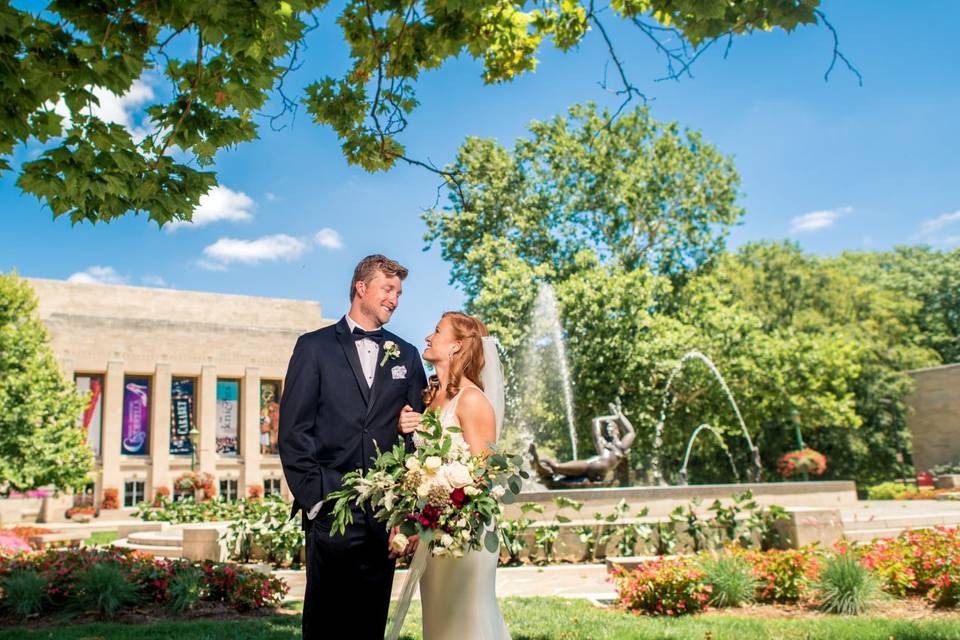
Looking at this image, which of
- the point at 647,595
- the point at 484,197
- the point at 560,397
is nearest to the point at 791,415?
the point at 560,397

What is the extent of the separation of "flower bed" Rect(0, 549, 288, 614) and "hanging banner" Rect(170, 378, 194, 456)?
42782mm

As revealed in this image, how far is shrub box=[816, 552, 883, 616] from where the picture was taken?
7.66 meters

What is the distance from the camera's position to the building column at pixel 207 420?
4878 cm

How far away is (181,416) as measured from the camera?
49.9 meters

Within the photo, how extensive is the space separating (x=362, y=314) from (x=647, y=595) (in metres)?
5.60

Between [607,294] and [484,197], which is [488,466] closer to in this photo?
[607,294]

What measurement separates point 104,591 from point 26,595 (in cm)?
89

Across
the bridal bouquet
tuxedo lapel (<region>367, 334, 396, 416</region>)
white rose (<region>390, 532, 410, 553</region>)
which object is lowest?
white rose (<region>390, 532, 410, 553</region>)

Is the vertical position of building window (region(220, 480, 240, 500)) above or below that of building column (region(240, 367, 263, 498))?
below

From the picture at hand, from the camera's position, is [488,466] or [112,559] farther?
[112,559]

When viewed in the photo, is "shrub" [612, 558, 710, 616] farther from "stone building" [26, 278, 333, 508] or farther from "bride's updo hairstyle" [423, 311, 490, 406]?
"stone building" [26, 278, 333, 508]

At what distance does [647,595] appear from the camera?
26.3 feet

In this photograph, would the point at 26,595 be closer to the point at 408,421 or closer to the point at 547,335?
the point at 408,421

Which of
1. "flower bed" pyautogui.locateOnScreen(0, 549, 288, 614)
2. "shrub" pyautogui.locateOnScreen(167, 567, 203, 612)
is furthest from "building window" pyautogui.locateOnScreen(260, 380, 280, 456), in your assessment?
"shrub" pyautogui.locateOnScreen(167, 567, 203, 612)
